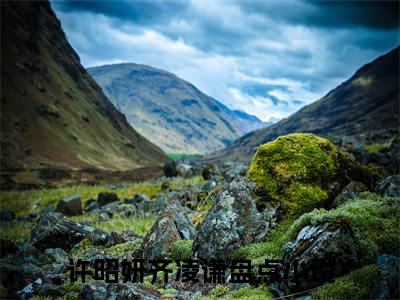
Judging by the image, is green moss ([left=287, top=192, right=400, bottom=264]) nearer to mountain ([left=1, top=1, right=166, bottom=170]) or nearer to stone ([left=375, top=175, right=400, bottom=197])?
stone ([left=375, top=175, right=400, bottom=197])

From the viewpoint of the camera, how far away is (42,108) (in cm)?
14525

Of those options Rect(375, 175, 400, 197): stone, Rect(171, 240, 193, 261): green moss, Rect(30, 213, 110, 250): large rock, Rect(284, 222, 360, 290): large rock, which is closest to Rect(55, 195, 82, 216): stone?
Rect(30, 213, 110, 250): large rock

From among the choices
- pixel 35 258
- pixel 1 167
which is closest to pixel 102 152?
pixel 1 167

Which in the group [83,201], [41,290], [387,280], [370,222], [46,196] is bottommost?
[83,201]

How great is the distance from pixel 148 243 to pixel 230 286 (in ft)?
13.9

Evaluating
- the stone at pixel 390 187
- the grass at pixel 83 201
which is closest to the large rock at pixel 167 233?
the stone at pixel 390 187

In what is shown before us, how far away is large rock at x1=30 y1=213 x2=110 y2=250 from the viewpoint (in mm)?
16719

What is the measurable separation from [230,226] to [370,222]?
351 centimetres

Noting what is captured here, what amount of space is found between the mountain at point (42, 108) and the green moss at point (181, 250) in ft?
329

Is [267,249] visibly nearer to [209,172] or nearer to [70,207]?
[70,207]

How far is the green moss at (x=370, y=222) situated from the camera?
8219 millimetres

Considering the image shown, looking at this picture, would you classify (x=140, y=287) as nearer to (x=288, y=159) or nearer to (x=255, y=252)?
(x=255, y=252)

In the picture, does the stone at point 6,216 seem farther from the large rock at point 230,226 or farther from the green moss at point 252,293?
the green moss at point 252,293

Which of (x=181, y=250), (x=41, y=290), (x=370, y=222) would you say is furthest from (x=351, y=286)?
(x=41, y=290)
